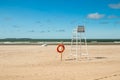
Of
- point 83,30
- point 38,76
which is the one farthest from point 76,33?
point 38,76

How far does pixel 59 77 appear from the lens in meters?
11.9

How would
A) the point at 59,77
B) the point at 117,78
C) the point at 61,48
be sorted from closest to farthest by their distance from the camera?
the point at 117,78
the point at 59,77
the point at 61,48

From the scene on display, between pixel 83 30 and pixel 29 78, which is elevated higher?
pixel 83 30

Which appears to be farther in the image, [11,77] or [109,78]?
[11,77]

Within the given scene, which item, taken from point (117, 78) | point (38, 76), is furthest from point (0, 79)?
point (117, 78)

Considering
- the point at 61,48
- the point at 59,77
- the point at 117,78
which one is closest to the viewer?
the point at 117,78

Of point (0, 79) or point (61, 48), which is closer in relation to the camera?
point (0, 79)

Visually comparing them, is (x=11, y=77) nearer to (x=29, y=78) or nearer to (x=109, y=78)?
(x=29, y=78)

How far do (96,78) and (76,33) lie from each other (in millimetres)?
10106

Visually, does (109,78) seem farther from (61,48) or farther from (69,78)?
(61,48)

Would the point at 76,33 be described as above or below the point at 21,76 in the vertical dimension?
above

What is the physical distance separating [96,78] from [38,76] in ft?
9.55

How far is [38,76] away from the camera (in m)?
12.3

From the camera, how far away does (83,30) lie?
20953mm
